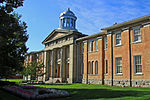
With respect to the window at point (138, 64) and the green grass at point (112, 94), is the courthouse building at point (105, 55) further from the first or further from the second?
the green grass at point (112, 94)

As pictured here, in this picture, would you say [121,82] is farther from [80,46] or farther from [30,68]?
[30,68]

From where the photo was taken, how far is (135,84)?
2234 cm

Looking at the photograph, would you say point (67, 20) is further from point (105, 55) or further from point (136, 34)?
point (136, 34)

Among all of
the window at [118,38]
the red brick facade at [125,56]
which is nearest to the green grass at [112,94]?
the red brick facade at [125,56]

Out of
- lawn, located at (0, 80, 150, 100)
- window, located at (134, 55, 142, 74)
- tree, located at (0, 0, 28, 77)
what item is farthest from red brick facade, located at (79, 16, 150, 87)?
tree, located at (0, 0, 28, 77)

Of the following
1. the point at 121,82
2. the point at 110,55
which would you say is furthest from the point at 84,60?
the point at 121,82

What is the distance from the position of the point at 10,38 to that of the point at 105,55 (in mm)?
14787

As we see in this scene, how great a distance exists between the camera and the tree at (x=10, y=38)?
14.4 metres

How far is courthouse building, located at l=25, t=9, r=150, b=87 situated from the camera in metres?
22.2

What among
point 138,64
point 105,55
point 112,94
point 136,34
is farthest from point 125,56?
point 112,94

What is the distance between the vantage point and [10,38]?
19766mm

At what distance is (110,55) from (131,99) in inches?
583

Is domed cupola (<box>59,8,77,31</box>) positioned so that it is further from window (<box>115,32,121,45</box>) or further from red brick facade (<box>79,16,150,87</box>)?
window (<box>115,32,121,45</box>)

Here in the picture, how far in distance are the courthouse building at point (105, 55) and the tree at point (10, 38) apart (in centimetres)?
1192
